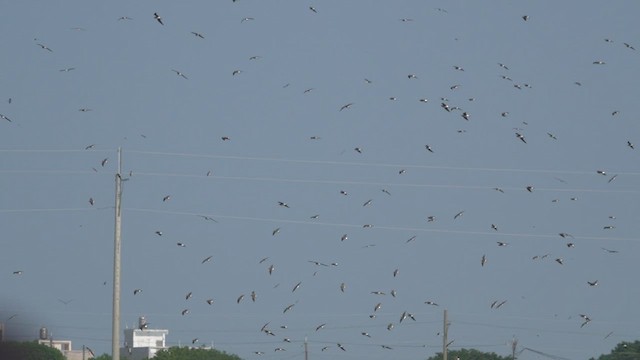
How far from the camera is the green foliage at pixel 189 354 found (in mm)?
164375

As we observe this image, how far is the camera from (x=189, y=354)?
16875cm

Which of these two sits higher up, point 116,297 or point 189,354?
point 189,354

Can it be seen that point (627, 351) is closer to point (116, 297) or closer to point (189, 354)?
point (189, 354)

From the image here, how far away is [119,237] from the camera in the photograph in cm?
5188

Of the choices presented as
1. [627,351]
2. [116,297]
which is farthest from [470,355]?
[116,297]

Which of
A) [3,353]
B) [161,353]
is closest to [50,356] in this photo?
[161,353]

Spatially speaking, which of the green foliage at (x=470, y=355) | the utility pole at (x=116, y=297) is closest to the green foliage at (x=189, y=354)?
the green foliage at (x=470, y=355)

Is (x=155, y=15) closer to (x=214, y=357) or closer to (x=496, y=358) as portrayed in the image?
(x=214, y=357)

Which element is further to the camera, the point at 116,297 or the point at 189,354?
the point at 189,354

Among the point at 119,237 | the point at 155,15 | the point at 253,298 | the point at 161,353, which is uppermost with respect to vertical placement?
the point at 161,353

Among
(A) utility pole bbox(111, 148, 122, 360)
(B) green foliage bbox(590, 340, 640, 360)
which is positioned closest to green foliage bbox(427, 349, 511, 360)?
(B) green foliage bbox(590, 340, 640, 360)

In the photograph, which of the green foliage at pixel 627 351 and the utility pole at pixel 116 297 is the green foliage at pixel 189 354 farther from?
the utility pole at pixel 116 297

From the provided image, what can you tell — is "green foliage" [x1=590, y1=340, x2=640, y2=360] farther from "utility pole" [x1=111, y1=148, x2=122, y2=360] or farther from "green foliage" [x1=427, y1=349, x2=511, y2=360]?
"utility pole" [x1=111, y1=148, x2=122, y2=360]

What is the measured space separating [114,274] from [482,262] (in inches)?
506
